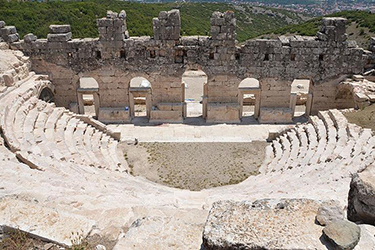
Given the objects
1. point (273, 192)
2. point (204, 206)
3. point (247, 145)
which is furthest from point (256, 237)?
point (247, 145)

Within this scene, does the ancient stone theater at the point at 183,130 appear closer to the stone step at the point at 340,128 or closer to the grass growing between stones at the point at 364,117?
the stone step at the point at 340,128

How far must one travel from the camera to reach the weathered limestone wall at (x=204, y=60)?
55.9ft

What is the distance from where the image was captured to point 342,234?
441 centimetres

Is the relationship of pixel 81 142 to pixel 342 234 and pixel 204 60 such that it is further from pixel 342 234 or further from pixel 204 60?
pixel 342 234

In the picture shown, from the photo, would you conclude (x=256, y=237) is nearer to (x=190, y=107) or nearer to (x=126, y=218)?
(x=126, y=218)

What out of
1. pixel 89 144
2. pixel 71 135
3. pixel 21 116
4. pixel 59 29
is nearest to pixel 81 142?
pixel 89 144

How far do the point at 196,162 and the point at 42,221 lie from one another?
348 inches

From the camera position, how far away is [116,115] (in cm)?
1827

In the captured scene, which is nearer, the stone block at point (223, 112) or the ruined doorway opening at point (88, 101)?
the stone block at point (223, 112)

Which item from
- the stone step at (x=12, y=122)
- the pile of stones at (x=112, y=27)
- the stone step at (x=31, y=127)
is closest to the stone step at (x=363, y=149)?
the stone step at (x=31, y=127)

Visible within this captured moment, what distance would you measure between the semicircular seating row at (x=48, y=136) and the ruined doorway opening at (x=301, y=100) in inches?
379

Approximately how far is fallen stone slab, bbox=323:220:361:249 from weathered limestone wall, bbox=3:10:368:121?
13.5 m

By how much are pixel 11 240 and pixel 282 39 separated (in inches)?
612

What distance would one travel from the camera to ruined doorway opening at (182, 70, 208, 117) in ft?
64.6
